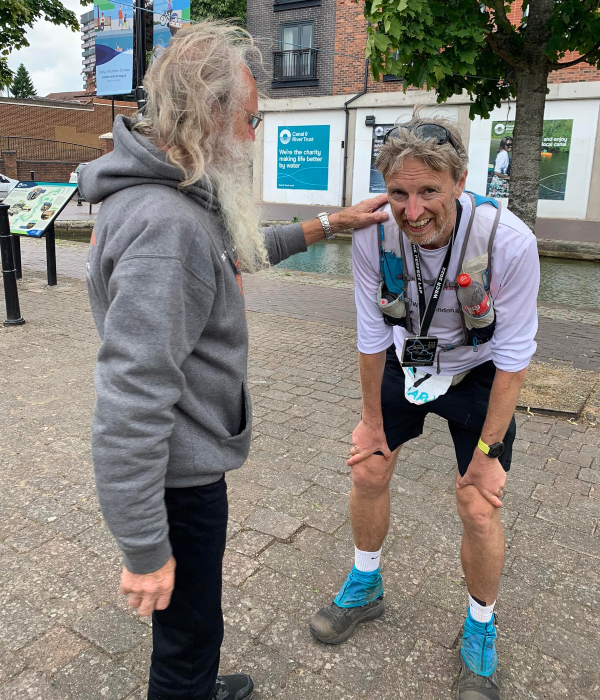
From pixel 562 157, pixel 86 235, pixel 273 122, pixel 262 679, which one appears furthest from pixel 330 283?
pixel 273 122

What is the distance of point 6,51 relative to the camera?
12445 millimetres

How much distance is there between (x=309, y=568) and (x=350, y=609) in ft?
1.31

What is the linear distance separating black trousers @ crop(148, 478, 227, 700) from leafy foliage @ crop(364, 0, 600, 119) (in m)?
3.61

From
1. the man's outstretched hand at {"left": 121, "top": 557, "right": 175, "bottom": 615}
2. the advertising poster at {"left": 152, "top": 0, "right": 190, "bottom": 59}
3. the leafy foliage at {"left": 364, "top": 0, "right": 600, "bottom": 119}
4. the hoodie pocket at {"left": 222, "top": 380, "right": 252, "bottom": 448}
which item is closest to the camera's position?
the man's outstretched hand at {"left": 121, "top": 557, "right": 175, "bottom": 615}

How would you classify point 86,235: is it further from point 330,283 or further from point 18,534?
point 18,534

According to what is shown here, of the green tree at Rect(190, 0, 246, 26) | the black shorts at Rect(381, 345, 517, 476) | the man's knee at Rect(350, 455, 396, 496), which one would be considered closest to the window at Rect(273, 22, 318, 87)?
the green tree at Rect(190, 0, 246, 26)

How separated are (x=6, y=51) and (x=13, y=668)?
13569 millimetres

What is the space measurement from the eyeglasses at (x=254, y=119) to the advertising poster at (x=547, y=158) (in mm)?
20140

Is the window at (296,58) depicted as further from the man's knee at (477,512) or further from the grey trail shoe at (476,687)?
the grey trail shoe at (476,687)

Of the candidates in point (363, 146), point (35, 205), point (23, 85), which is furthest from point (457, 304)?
point (23, 85)

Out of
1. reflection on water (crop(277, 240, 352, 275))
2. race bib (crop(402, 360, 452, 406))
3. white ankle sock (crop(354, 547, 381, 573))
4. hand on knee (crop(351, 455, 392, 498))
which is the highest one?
race bib (crop(402, 360, 452, 406))

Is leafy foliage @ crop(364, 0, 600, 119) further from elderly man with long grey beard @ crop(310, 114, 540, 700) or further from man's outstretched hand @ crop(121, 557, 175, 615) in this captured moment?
man's outstretched hand @ crop(121, 557, 175, 615)

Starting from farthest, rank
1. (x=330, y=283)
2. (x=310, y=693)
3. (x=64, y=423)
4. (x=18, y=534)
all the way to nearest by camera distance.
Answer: (x=330, y=283) < (x=64, y=423) < (x=18, y=534) < (x=310, y=693)

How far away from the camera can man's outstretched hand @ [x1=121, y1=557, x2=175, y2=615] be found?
1396 mm
